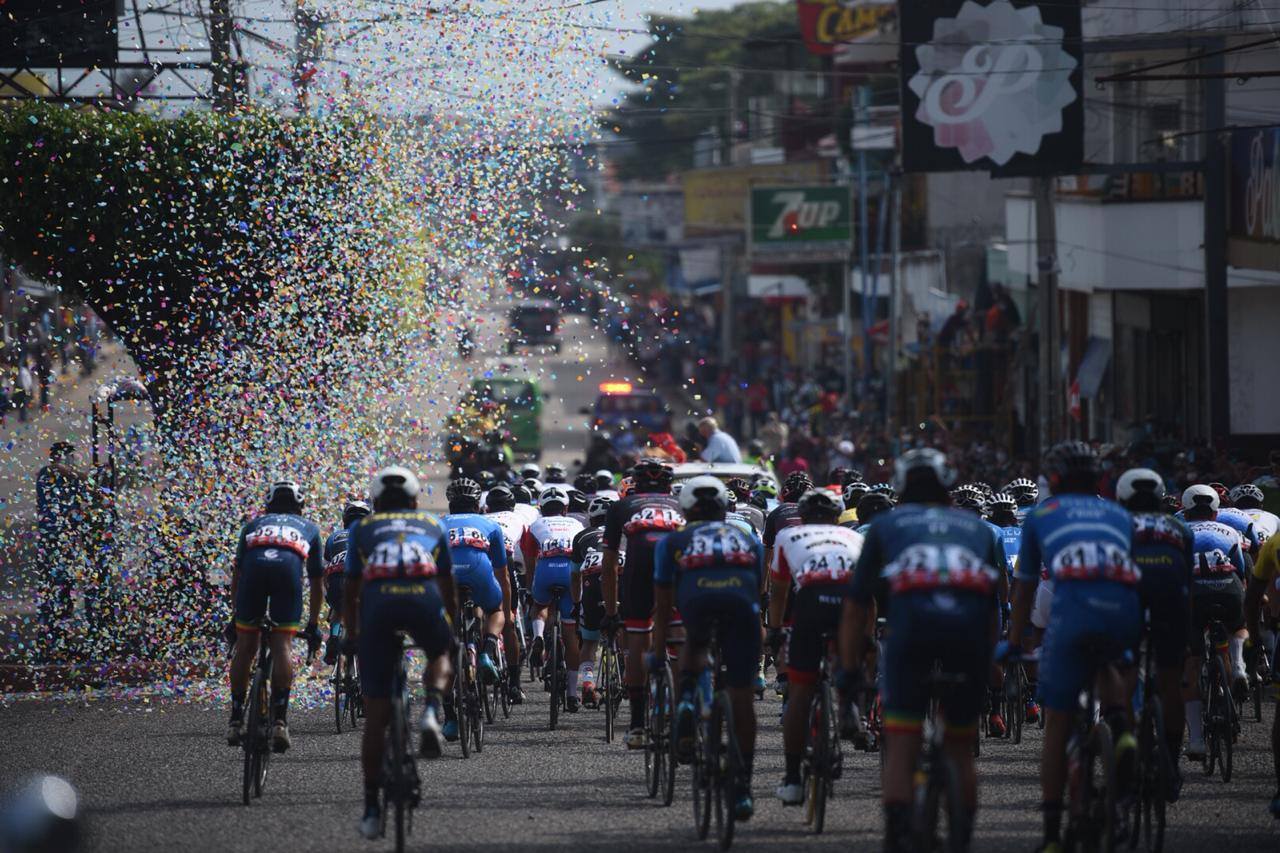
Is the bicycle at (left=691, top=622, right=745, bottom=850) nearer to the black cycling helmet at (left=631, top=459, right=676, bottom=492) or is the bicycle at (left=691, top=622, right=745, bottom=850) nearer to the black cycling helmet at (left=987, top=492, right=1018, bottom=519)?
the black cycling helmet at (left=631, top=459, right=676, bottom=492)

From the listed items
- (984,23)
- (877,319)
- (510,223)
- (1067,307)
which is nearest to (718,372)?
(877,319)

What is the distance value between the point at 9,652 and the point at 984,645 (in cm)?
1215

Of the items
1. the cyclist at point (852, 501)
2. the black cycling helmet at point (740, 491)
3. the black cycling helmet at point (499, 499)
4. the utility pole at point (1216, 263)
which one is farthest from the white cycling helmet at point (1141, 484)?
the utility pole at point (1216, 263)

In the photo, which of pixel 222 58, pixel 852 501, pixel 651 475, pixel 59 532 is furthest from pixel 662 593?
pixel 222 58

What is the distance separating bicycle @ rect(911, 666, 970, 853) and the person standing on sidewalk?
11.0 m

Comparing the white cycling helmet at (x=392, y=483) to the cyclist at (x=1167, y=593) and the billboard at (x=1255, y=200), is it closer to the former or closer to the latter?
the cyclist at (x=1167, y=593)

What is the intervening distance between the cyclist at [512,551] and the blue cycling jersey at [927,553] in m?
6.50

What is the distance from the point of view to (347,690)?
13.7 m

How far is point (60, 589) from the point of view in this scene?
16.9 meters

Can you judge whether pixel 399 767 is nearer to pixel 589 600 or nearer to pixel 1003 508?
pixel 589 600

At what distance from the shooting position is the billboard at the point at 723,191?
6059 cm

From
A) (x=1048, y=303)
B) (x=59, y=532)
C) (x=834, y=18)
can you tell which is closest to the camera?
(x=59, y=532)

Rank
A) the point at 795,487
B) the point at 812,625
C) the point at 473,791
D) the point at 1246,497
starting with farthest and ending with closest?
1. the point at 795,487
2. the point at 1246,497
3. the point at 473,791
4. the point at 812,625

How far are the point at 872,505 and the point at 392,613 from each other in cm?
417
